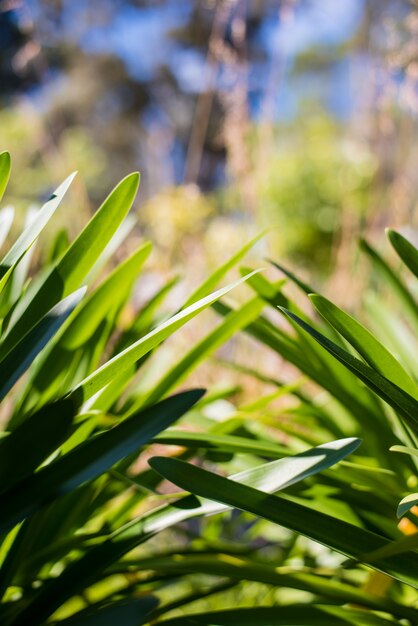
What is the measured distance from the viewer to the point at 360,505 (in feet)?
1.20

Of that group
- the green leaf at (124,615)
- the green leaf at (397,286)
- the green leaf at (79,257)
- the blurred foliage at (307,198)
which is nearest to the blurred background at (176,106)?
the blurred foliage at (307,198)

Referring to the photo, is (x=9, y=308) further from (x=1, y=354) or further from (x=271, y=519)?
(x=271, y=519)

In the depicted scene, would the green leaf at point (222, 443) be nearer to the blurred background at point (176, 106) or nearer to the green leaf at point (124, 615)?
the green leaf at point (124, 615)

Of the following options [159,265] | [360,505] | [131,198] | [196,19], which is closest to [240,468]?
[360,505]

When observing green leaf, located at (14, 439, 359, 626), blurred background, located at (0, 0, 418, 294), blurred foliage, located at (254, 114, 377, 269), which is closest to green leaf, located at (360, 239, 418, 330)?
green leaf, located at (14, 439, 359, 626)

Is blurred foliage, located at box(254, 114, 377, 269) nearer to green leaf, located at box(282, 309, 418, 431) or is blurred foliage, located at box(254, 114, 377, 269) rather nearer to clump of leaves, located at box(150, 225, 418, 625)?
clump of leaves, located at box(150, 225, 418, 625)

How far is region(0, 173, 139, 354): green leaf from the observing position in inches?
12.8

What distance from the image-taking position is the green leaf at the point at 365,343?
27 cm

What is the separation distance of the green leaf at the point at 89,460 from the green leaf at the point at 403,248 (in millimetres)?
128

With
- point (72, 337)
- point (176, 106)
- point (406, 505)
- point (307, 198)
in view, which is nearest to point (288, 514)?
point (406, 505)

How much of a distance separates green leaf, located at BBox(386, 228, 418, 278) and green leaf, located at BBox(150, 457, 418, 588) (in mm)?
137

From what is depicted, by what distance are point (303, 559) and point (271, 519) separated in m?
0.24

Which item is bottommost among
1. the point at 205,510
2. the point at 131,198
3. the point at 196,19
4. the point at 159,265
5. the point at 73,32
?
the point at 205,510

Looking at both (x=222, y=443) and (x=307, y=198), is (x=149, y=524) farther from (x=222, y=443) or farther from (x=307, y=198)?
(x=307, y=198)
